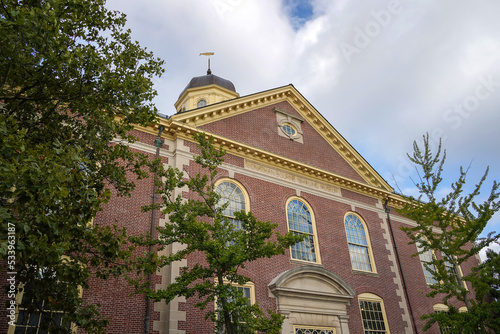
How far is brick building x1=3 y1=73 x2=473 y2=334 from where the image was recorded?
39.9ft

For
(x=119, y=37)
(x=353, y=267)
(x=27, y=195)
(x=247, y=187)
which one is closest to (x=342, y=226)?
(x=353, y=267)

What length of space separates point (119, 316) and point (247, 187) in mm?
6975

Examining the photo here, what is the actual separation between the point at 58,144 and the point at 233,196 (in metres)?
9.74

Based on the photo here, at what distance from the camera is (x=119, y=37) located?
873 cm

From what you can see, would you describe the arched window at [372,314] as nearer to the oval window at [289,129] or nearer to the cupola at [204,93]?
the oval window at [289,129]

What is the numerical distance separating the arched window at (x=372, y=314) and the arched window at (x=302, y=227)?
2921 mm

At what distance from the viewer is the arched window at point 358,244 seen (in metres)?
17.7

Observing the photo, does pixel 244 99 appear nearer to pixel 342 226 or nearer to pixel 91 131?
pixel 342 226

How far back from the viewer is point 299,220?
16.6 meters

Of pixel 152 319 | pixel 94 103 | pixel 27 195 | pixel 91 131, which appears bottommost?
pixel 152 319

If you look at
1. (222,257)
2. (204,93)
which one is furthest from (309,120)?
(222,257)

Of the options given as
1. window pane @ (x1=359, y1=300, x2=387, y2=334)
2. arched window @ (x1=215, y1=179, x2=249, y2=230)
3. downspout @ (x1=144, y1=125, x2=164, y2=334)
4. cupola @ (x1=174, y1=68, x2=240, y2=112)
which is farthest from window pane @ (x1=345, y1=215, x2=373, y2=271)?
cupola @ (x1=174, y1=68, x2=240, y2=112)

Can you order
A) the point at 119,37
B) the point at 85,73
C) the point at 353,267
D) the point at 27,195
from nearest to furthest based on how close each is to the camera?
1. the point at 27,195
2. the point at 85,73
3. the point at 119,37
4. the point at 353,267

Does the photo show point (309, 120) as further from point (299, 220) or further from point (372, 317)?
point (372, 317)
